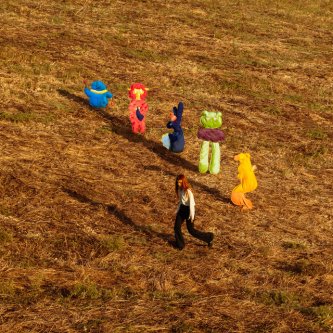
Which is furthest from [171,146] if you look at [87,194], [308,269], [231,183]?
[308,269]

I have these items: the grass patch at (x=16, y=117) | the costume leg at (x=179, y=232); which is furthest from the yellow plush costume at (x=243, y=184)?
the grass patch at (x=16, y=117)

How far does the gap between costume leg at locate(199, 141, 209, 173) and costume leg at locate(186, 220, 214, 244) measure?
3.80 m

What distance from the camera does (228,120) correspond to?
1970 centimetres

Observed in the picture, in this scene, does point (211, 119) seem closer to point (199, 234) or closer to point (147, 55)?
point (199, 234)

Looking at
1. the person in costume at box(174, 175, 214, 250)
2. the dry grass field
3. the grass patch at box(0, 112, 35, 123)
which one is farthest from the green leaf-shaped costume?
the grass patch at box(0, 112, 35, 123)

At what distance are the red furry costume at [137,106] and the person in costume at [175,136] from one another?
4.19 ft

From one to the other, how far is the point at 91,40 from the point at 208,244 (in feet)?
49.6

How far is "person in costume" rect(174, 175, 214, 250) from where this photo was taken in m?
11.4

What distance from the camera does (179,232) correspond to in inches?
466

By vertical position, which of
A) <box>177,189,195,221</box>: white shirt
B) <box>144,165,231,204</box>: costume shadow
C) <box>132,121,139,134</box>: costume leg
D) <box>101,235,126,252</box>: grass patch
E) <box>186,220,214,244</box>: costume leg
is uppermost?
<box>177,189,195,221</box>: white shirt

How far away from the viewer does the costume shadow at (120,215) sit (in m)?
12.6

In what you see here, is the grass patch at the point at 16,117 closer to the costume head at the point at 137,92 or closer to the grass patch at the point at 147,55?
the costume head at the point at 137,92

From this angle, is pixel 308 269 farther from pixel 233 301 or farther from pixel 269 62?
pixel 269 62

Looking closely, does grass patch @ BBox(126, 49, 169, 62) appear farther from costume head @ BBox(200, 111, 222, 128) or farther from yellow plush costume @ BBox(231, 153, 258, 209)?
yellow plush costume @ BBox(231, 153, 258, 209)
